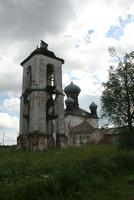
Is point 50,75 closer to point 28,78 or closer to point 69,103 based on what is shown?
point 28,78

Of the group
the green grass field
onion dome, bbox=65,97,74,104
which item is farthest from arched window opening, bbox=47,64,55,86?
onion dome, bbox=65,97,74,104

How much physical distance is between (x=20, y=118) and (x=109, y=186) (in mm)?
24243

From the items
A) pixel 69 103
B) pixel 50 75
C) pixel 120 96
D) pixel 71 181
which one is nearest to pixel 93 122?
pixel 69 103

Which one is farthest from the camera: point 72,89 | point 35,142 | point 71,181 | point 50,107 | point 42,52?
point 72,89

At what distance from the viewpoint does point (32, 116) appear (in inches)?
1260

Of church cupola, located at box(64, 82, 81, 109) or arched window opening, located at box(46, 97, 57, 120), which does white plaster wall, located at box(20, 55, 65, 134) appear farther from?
church cupola, located at box(64, 82, 81, 109)

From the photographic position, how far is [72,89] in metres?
64.8

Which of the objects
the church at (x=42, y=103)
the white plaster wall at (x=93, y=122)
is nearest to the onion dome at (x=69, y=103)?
the white plaster wall at (x=93, y=122)

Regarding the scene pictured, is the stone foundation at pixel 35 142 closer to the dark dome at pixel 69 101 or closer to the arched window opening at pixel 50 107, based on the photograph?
the arched window opening at pixel 50 107

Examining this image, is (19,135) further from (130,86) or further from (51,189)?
(51,189)

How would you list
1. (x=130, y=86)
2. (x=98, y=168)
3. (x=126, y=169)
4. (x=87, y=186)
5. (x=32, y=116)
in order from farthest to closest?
(x=32, y=116) → (x=130, y=86) → (x=126, y=169) → (x=98, y=168) → (x=87, y=186)

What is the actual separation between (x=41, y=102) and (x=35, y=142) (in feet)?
13.4

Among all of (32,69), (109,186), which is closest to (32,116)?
(32,69)

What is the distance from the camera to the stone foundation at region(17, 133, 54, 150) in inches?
1192
